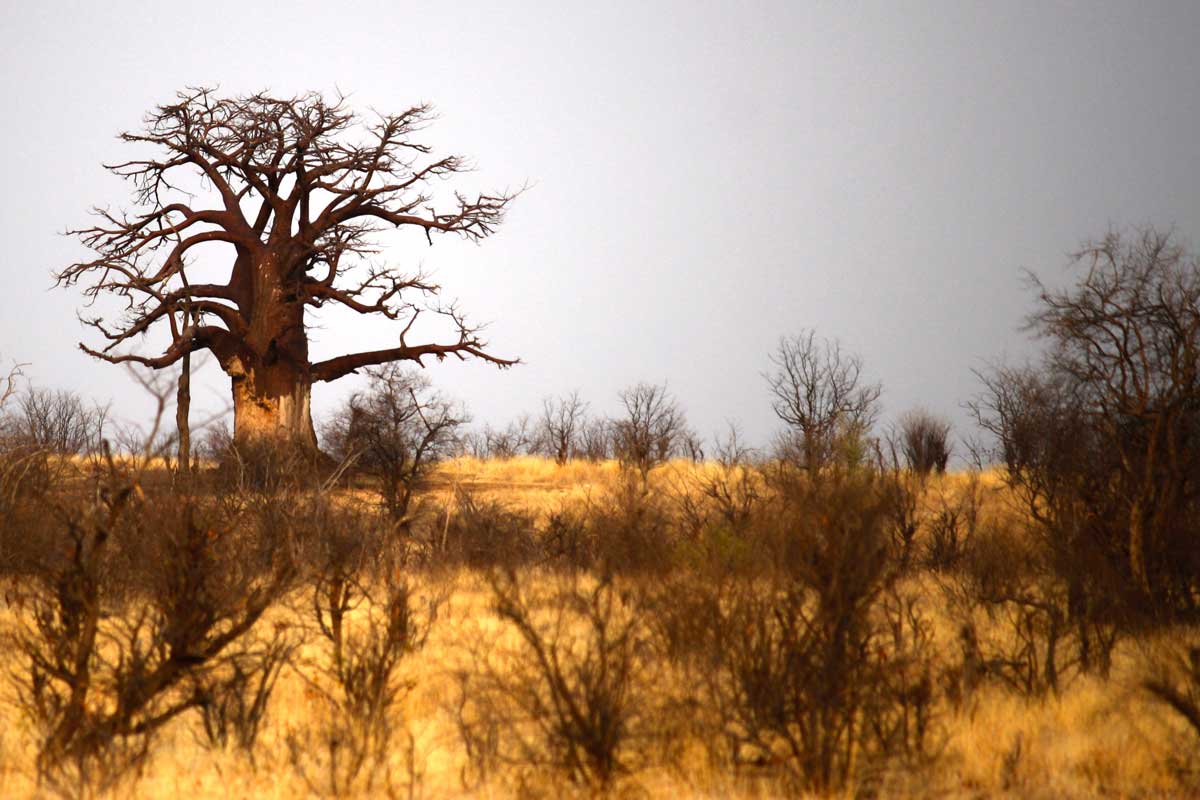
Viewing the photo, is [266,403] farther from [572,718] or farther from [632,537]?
[572,718]

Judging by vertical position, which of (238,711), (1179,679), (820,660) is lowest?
(1179,679)

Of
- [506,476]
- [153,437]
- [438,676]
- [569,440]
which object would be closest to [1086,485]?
[438,676]

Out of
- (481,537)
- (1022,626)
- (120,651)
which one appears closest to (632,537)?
(481,537)

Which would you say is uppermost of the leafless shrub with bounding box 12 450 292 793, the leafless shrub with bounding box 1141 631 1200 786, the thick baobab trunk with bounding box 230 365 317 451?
the thick baobab trunk with bounding box 230 365 317 451

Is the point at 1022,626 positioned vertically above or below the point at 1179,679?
above

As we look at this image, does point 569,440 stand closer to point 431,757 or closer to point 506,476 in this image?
point 506,476

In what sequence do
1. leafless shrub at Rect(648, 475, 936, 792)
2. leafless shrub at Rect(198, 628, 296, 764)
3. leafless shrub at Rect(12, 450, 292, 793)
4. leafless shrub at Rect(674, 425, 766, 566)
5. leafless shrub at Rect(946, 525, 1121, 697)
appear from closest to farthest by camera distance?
leafless shrub at Rect(648, 475, 936, 792) < leafless shrub at Rect(12, 450, 292, 793) < leafless shrub at Rect(198, 628, 296, 764) < leafless shrub at Rect(946, 525, 1121, 697) < leafless shrub at Rect(674, 425, 766, 566)

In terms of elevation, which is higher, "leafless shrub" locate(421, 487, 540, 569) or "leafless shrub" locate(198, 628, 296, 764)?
"leafless shrub" locate(421, 487, 540, 569)

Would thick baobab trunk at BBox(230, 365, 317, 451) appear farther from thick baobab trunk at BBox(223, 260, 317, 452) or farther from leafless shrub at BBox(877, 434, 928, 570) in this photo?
leafless shrub at BBox(877, 434, 928, 570)

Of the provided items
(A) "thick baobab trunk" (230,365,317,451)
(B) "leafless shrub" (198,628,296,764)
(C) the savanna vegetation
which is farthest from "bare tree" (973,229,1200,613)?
(A) "thick baobab trunk" (230,365,317,451)

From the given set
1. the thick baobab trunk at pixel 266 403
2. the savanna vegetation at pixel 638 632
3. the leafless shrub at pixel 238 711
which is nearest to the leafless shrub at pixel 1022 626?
the savanna vegetation at pixel 638 632

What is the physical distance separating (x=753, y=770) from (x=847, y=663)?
2.70 feet

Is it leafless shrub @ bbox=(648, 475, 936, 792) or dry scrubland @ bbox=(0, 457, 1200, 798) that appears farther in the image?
dry scrubland @ bbox=(0, 457, 1200, 798)

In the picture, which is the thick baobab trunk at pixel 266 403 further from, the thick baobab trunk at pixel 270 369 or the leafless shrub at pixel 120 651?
the leafless shrub at pixel 120 651
